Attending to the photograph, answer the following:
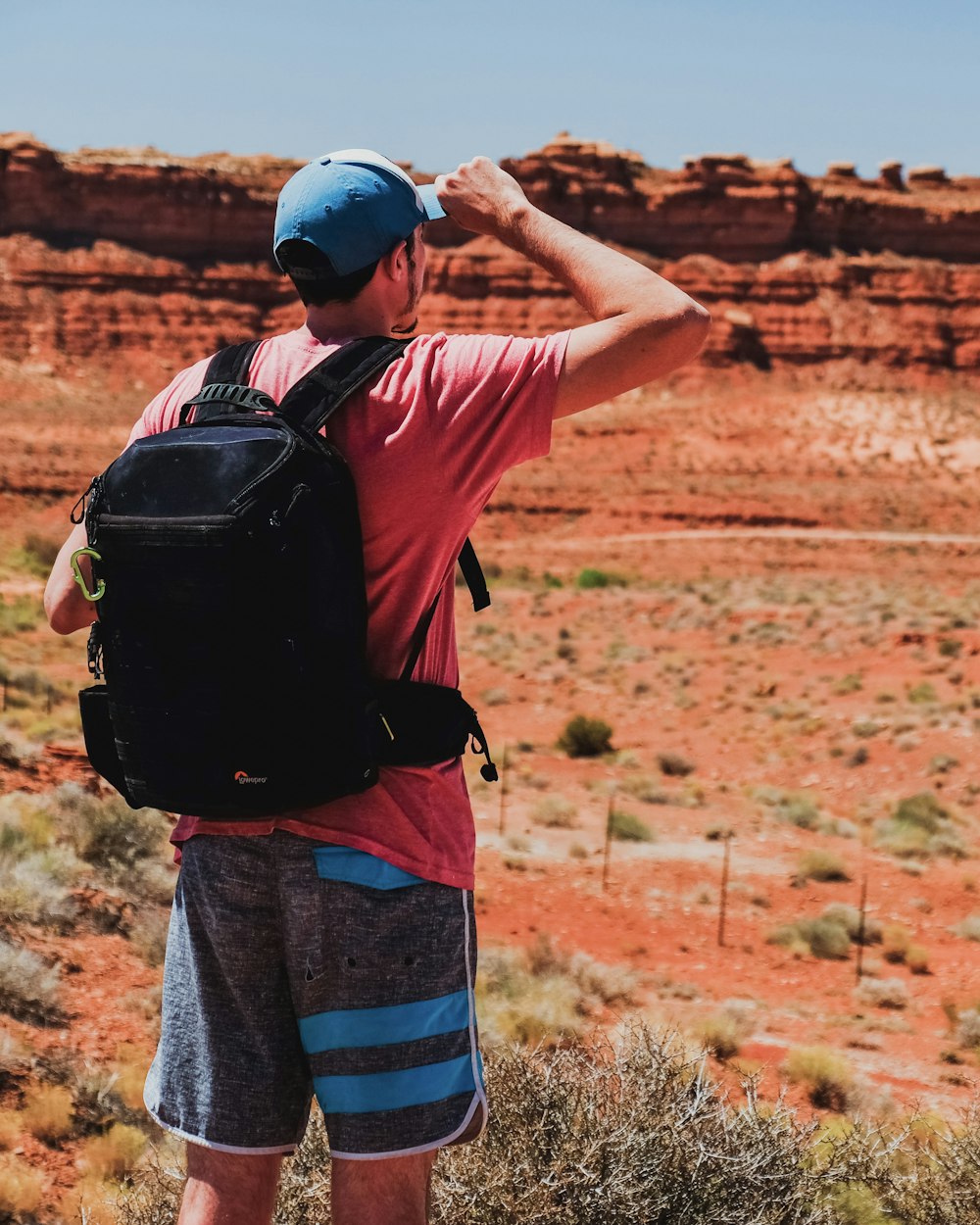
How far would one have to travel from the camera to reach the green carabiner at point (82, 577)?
2104mm

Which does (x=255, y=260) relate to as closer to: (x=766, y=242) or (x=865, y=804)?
(x=766, y=242)

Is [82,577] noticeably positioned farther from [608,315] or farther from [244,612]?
[608,315]

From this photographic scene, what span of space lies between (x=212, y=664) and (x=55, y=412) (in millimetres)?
58678

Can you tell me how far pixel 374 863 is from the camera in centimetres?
208

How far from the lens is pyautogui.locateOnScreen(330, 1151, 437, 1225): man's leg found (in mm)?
2041

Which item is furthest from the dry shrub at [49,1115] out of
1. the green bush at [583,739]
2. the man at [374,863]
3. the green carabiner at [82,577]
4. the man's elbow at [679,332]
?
the green bush at [583,739]

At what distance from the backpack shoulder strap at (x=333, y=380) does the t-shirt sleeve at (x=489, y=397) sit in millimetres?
80

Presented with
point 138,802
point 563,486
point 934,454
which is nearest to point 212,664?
point 138,802

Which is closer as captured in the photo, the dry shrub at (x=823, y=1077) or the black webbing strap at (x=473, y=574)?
the black webbing strap at (x=473, y=574)

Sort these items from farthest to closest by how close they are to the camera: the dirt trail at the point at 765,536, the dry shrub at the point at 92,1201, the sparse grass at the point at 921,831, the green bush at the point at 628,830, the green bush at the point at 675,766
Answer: the dirt trail at the point at 765,536 < the green bush at the point at 675,766 < the sparse grass at the point at 921,831 < the green bush at the point at 628,830 < the dry shrub at the point at 92,1201

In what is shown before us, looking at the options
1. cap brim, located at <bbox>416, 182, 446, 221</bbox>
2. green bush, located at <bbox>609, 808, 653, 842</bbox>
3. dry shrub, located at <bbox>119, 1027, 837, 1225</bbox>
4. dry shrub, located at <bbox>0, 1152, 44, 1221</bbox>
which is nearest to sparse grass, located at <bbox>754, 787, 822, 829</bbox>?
green bush, located at <bbox>609, 808, 653, 842</bbox>

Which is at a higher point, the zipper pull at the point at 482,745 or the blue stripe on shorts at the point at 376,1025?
the zipper pull at the point at 482,745

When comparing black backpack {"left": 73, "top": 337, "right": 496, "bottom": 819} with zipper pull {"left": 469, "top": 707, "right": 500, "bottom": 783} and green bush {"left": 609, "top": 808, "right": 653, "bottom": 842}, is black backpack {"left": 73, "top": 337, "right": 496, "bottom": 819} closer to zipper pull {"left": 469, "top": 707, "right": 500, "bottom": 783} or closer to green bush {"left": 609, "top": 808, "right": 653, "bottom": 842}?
zipper pull {"left": 469, "top": 707, "right": 500, "bottom": 783}

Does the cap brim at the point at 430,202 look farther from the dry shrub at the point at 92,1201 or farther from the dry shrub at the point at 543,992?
the dry shrub at the point at 543,992
